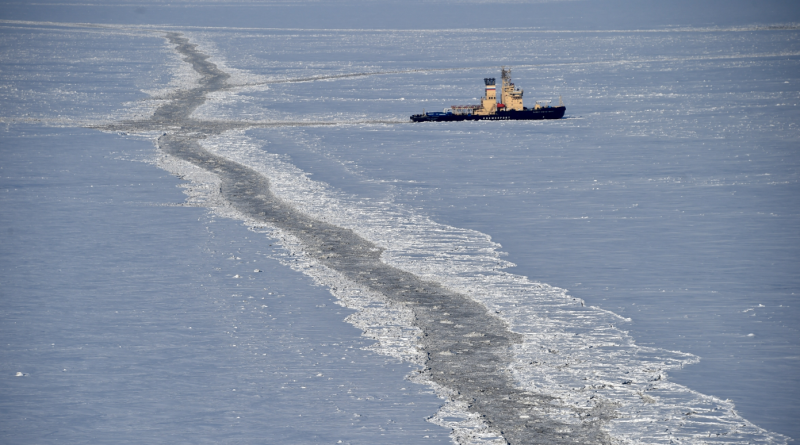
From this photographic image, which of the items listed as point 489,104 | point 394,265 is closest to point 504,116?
point 489,104

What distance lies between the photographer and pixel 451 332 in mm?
9672

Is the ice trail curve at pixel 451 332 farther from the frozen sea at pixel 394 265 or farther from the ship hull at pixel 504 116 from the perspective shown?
the ship hull at pixel 504 116

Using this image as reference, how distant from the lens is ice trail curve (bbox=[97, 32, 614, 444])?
7395 mm

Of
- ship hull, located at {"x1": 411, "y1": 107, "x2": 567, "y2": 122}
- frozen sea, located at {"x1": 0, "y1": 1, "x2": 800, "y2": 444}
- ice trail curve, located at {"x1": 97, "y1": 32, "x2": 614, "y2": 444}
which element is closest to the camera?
ice trail curve, located at {"x1": 97, "y1": 32, "x2": 614, "y2": 444}

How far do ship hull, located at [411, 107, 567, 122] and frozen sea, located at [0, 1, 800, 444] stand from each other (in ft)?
2.36

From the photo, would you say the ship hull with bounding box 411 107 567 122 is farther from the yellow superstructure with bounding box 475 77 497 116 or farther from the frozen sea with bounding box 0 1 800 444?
the frozen sea with bounding box 0 1 800 444

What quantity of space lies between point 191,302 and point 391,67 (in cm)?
3829

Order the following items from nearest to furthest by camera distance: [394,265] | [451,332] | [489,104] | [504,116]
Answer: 1. [451,332]
2. [394,265]
3. [504,116]
4. [489,104]

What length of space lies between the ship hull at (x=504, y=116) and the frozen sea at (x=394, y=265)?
0.72m

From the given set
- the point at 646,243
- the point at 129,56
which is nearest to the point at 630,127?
the point at 646,243

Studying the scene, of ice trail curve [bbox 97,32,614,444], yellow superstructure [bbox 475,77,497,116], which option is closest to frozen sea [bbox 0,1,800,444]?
ice trail curve [bbox 97,32,614,444]

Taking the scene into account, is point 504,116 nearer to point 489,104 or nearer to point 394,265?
point 489,104

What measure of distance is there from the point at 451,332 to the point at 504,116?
22.6 meters

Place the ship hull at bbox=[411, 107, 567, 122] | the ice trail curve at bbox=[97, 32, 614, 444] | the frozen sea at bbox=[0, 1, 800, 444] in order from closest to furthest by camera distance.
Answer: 1. the ice trail curve at bbox=[97, 32, 614, 444]
2. the frozen sea at bbox=[0, 1, 800, 444]
3. the ship hull at bbox=[411, 107, 567, 122]
